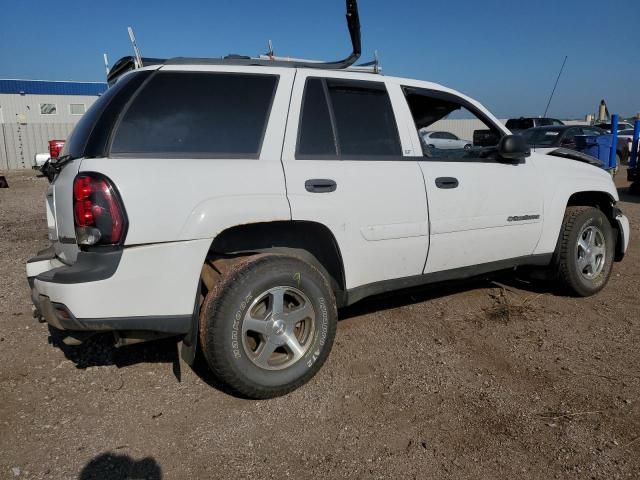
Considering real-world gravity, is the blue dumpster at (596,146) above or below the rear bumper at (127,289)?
above

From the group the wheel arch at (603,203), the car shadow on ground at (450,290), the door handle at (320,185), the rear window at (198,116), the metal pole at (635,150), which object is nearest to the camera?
the rear window at (198,116)

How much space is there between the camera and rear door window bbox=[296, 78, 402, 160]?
131 inches

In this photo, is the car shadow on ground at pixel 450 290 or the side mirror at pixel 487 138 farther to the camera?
the car shadow on ground at pixel 450 290

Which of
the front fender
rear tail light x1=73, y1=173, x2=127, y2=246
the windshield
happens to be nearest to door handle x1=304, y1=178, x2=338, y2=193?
rear tail light x1=73, y1=173, x2=127, y2=246

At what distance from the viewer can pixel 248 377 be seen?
9.91 ft

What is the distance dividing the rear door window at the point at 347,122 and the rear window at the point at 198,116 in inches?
11.0

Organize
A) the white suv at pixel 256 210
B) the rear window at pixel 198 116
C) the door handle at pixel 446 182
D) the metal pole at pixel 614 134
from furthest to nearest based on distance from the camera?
the metal pole at pixel 614 134, the door handle at pixel 446 182, the rear window at pixel 198 116, the white suv at pixel 256 210

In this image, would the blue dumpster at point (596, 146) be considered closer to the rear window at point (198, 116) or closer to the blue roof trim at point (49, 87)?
the rear window at point (198, 116)

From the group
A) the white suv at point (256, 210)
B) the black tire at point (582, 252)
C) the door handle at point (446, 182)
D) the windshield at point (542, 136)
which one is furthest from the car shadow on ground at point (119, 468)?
the windshield at point (542, 136)

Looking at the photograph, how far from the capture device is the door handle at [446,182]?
3719 mm

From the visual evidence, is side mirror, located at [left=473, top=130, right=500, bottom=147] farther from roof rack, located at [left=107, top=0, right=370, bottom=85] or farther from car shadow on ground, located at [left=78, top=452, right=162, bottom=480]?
car shadow on ground, located at [left=78, top=452, right=162, bottom=480]

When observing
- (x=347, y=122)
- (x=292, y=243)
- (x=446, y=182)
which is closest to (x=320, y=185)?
(x=292, y=243)

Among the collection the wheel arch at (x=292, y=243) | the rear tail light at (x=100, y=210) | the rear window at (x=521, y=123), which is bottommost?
the wheel arch at (x=292, y=243)

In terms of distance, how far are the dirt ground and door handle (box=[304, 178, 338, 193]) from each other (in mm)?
1225
